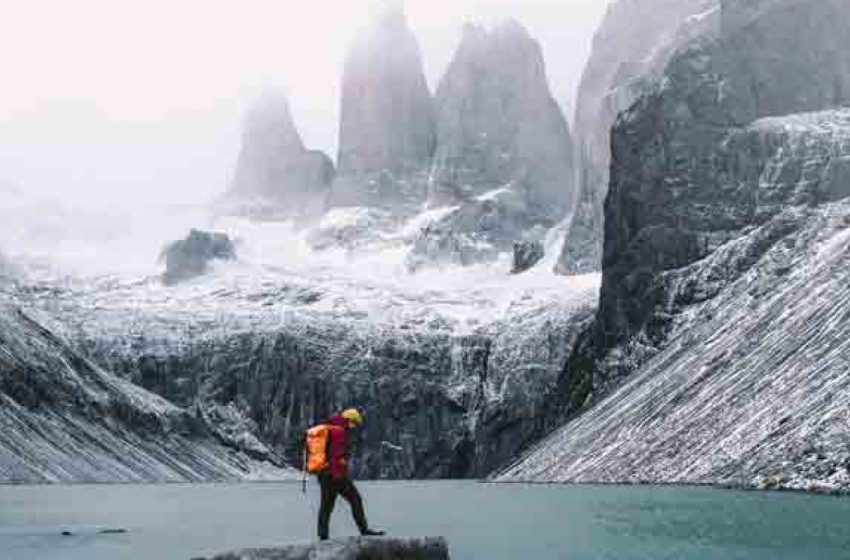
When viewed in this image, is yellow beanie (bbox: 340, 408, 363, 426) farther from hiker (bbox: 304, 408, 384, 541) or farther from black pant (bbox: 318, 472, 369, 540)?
black pant (bbox: 318, 472, 369, 540)

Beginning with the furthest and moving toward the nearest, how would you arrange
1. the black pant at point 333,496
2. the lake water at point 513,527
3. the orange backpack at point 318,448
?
the lake water at point 513,527, the black pant at point 333,496, the orange backpack at point 318,448

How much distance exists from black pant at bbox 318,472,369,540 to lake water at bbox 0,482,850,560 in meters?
9.75

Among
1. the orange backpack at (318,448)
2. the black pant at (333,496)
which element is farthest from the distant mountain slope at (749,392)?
the orange backpack at (318,448)

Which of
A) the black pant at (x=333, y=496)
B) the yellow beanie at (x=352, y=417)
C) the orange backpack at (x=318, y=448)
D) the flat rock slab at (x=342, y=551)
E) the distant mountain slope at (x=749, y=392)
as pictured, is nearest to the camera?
the flat rock slab at (x=342, y=551)

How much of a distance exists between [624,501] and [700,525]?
3199cm

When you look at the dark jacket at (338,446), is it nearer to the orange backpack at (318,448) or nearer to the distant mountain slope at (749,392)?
the orange backpack at (318,448)

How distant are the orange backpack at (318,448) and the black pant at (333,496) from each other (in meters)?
0.32

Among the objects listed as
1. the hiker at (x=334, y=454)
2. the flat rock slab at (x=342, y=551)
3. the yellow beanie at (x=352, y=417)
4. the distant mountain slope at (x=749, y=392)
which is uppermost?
the yellow beanie at (x=352, y=417)

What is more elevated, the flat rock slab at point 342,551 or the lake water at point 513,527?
the flat rock slab at point 342,551

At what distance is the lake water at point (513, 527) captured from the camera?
5025cm

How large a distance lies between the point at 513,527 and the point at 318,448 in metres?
30.4

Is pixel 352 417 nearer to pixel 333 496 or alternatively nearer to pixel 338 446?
pixel 338 446

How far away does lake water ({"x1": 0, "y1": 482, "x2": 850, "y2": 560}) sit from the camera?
50250 millimetres

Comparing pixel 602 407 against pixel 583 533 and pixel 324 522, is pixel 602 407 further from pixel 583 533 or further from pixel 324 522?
pixel 324 522
